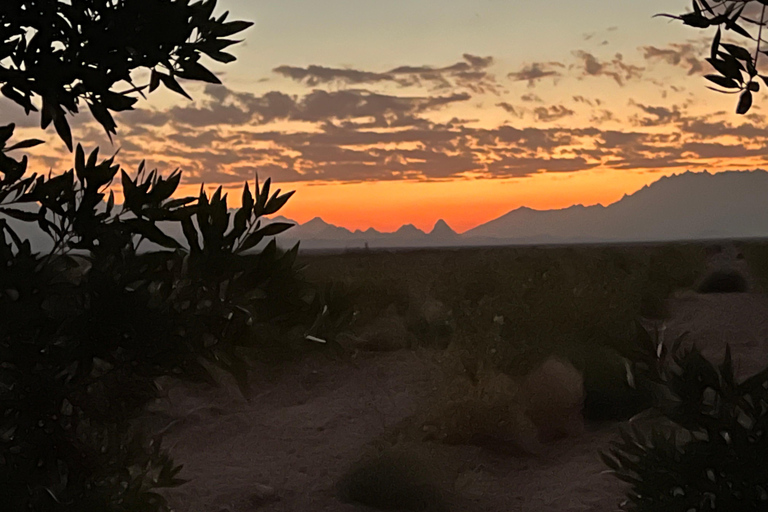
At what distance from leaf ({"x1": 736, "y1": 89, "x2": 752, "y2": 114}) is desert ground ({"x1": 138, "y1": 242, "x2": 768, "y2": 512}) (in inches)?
128

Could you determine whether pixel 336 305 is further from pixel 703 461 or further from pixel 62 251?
pixel 703 461

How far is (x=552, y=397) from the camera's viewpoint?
8.77 m

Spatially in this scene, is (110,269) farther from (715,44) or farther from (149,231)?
(715,44)

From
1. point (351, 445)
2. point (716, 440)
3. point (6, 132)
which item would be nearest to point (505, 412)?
point (351, 445)

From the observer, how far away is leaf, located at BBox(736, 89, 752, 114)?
178 centimetres

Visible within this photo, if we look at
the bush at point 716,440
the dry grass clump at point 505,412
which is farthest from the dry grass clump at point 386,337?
the bush at point 716,440

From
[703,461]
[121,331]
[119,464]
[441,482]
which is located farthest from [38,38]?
[441,482]

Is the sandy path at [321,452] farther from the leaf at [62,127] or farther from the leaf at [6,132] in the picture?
the leaf at [62,127]

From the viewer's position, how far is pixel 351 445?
8914 millimetres

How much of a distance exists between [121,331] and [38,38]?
1025 millimetres

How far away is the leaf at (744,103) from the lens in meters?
1.78

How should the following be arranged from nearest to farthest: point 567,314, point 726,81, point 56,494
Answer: point 726,81 → point 56,494 → point 567,314

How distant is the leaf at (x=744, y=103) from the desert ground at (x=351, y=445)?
325 cm

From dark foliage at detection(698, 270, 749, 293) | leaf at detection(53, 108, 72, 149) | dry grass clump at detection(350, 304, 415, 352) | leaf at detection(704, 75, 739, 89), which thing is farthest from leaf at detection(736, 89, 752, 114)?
dark foliage at detection(698, 270, 749, 293)
